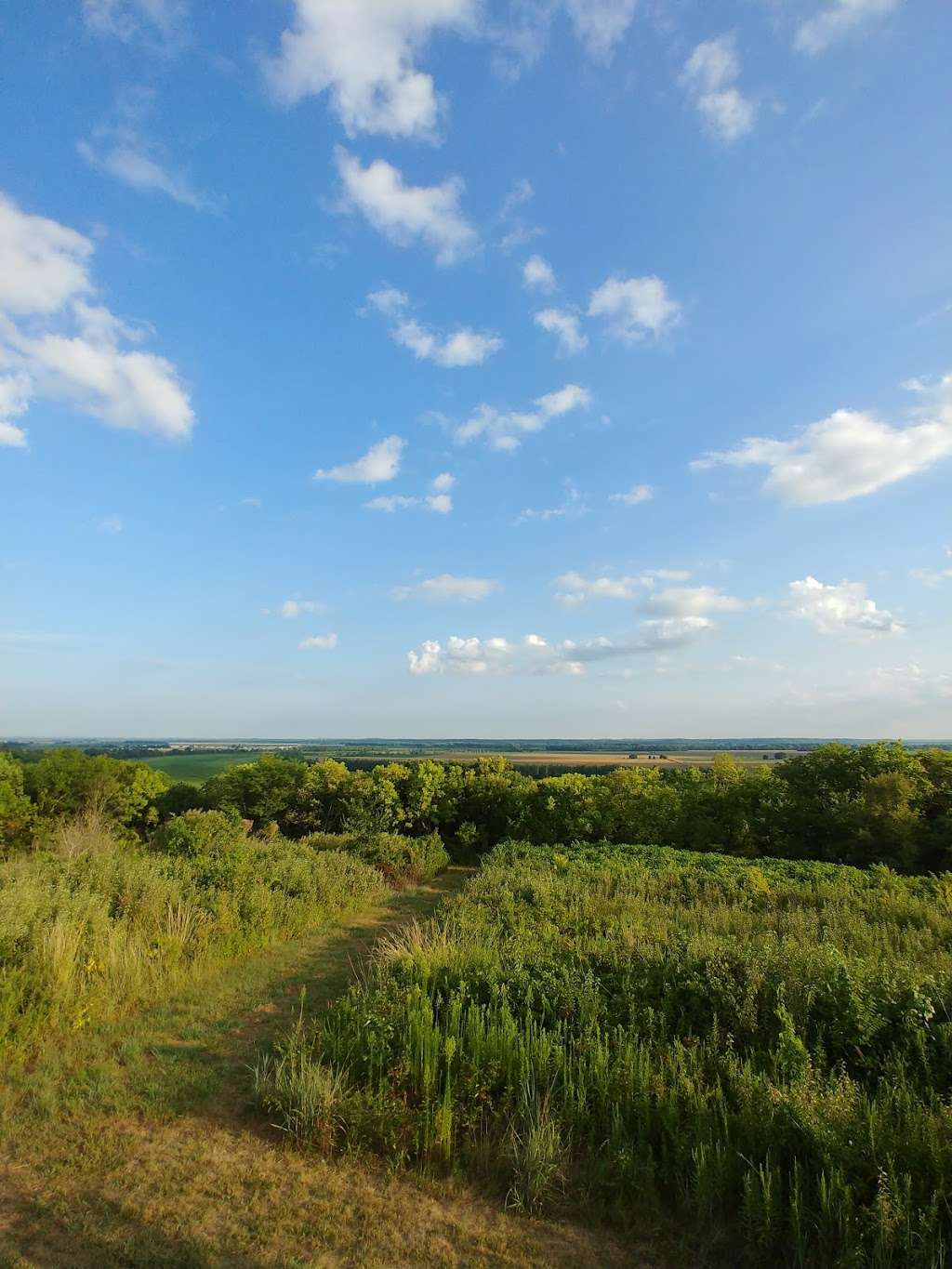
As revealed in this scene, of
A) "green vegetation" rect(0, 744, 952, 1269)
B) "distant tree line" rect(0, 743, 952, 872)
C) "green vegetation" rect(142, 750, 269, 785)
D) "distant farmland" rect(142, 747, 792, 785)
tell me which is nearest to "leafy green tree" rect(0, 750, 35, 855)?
"distant tree line" rect(0, 743, 952, 872)

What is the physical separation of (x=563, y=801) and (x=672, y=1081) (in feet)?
54.5

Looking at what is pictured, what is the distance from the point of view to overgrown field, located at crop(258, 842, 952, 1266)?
3.42 metres

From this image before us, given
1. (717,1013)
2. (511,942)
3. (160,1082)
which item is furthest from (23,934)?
(717,1013)

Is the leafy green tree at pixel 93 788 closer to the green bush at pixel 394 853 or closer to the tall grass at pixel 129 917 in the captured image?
the green bush at pixel 394 853

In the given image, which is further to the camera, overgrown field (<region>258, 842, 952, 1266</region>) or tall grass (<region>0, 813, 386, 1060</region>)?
tall grass (<region>0, 813, 386, 1060</region>)

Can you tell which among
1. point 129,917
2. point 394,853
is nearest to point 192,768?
point 394,853

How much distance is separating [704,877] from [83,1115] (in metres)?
10.4

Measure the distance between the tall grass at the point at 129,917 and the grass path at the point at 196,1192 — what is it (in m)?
0.69

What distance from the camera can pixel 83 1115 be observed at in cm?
448

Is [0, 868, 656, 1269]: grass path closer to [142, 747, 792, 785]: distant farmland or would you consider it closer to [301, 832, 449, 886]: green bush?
[301, 832, 449, 886]: green bush

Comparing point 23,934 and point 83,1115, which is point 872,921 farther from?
point 23,934

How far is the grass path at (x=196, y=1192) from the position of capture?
3268 millimetres

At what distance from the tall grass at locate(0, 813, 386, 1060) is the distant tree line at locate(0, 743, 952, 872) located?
27.9 ft

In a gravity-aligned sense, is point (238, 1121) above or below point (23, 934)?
below
